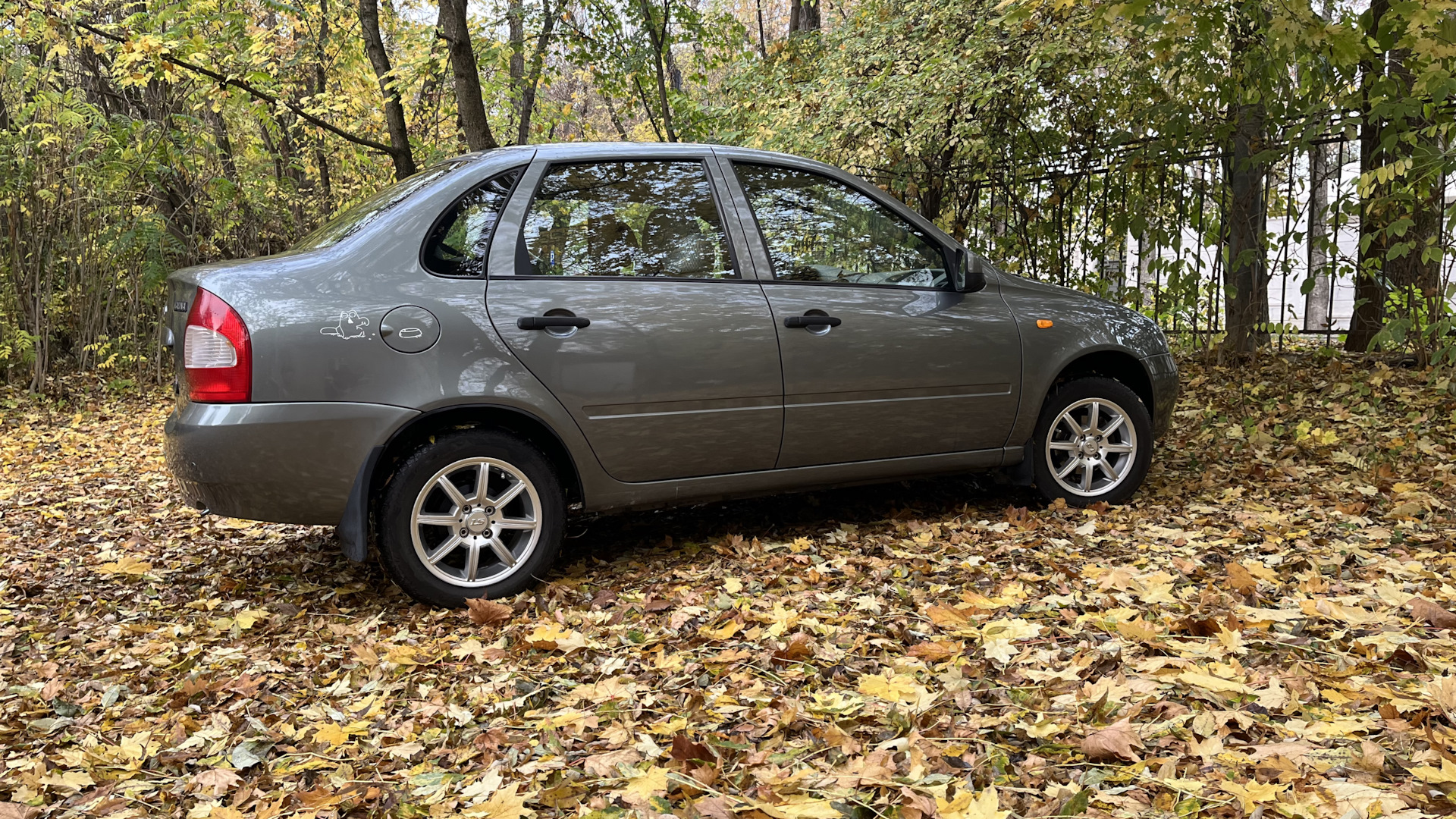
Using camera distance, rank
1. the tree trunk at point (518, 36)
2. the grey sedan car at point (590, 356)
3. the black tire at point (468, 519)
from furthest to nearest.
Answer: the tree trunk at point (518, 36) < the black tire at point (468, 519) < the grey sedan car at point (590, 356)

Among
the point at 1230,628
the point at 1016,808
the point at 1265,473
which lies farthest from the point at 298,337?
the point at 1265,473

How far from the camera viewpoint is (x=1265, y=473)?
5746 mm

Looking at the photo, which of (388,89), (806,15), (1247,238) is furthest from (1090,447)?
(806,15)

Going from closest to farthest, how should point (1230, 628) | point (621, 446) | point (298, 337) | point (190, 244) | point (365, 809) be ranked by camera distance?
1. point (365, 809)
2. point (1230, 628)
3. point (298, 337)
4. point (621, 446)
5. point (190, 244)

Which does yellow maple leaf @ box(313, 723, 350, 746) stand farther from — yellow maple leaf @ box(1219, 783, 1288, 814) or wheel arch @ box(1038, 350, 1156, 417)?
wheel arch @ box(1038, 350, 1156, 417)

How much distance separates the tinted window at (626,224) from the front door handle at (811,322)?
1.00ft

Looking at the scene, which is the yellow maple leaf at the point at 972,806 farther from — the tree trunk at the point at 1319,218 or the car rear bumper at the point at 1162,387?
the tree trunk at the point at 1319,218

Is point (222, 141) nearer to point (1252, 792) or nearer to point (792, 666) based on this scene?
point (792, 666)

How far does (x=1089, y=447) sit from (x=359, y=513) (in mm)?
3366

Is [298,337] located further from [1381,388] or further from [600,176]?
[1381,388]

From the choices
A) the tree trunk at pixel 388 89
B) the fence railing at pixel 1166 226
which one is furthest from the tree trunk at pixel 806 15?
the tree trunk at pixel 388 89

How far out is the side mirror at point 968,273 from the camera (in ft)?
15.3

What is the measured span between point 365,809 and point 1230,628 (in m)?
2.59

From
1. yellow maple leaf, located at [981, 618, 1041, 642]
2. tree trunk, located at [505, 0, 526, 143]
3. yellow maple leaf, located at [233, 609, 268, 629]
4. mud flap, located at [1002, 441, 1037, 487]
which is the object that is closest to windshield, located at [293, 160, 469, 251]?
yellow maple leaf, located at [233, 609, 268, 629]
